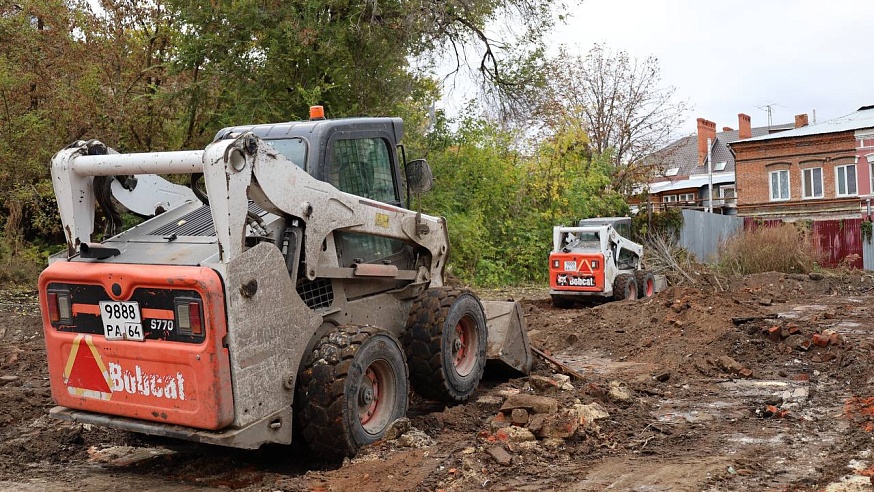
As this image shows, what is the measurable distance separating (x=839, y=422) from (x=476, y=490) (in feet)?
11.5

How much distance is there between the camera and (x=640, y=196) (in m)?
38.2

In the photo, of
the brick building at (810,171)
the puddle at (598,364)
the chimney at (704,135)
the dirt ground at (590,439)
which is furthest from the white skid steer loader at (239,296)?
the chimney at (704,135)

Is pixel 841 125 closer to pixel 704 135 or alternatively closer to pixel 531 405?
pixel 704 135

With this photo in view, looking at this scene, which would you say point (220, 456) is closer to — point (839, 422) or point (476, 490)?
point (476, 490)

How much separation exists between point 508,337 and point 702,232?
23.0m

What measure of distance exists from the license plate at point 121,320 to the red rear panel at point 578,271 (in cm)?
1357

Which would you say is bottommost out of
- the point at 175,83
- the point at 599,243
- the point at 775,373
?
the point at 775,373

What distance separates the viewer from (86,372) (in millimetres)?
5004

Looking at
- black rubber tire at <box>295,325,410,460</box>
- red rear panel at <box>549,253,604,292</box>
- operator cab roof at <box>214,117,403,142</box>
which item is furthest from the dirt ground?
red rear panel at <box>549,253,604,292</box>

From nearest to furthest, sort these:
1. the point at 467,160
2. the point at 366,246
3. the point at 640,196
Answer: the point at 366,246, the point at 467,160, the point at 640,196

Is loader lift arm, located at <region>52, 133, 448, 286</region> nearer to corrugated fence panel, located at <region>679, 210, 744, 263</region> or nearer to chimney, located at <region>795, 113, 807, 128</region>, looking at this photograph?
corrugated fence panel, located at <region>679, 210, 744, 263</region>

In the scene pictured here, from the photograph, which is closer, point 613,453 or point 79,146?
point 79,146

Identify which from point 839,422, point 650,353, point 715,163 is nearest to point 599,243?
point 650,353

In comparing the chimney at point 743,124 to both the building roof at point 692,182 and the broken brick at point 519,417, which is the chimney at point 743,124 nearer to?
the building roof at point 692,182
